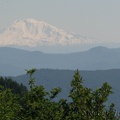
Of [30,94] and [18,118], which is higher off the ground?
[30,94]

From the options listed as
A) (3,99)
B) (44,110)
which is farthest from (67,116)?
(3,99)

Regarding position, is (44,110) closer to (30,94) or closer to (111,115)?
(30,94)

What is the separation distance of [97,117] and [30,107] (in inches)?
138

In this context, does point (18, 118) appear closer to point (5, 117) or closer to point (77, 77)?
point (5, 117)

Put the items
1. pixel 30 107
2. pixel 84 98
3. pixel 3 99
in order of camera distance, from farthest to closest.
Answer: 1. pixel 3 99
2. pixel 30 107
3. pixel 84 98

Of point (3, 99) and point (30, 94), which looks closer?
point (30, 94)

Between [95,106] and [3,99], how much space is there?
5.84m

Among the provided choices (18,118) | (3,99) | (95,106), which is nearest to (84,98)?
(95,106)

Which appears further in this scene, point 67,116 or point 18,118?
point 18,118

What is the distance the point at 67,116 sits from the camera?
20.0 metres

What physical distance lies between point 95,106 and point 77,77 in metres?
1.73

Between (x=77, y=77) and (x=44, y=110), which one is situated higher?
(x=77, y=77)

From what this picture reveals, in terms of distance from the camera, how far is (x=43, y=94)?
2092 cm

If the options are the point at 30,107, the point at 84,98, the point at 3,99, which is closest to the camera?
the point at 84,98
